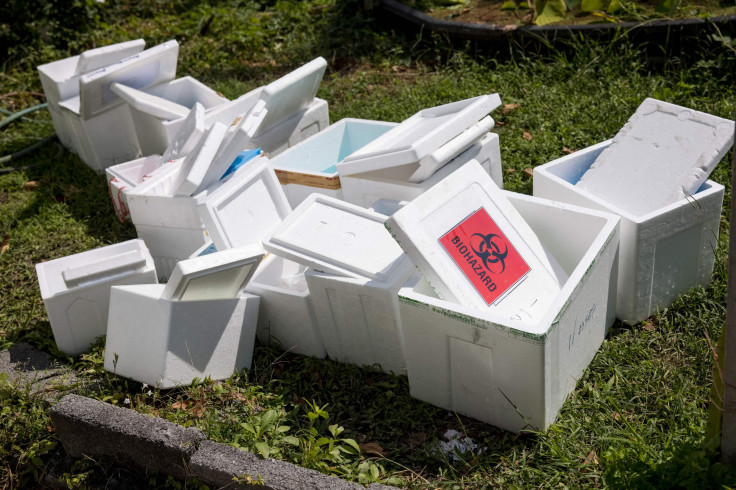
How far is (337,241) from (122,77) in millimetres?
2698

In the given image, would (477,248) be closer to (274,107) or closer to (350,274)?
(350,274)

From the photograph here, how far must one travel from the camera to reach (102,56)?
5180mm

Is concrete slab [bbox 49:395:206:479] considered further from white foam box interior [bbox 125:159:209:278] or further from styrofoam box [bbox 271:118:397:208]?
styrofoam box [bbox 271:118:397:208]

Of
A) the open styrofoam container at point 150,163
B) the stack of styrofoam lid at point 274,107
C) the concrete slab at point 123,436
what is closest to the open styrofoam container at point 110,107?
the open styrofoam container at point 150,163

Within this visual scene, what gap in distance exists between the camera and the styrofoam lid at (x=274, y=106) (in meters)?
3.97

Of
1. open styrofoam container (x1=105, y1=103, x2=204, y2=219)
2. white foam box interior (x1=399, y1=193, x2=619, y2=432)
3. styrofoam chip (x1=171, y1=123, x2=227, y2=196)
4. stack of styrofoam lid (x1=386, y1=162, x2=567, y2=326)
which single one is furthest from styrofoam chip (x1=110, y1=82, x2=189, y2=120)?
white foam box interior (x1=399, y1=193, x2=619, y2=432)

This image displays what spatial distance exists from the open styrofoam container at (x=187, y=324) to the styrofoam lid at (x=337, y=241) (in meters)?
0.16

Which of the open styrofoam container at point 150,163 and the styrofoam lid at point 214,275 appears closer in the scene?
the styrofoam lid at point 214,275

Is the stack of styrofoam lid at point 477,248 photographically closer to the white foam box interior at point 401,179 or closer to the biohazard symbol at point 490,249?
the biohazard symbol at point 490,249

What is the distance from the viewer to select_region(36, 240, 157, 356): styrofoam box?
3.54 metres

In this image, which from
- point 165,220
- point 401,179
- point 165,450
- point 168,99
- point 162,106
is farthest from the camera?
point 168,99

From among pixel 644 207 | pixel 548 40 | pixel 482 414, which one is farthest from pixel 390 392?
pixel 548 40

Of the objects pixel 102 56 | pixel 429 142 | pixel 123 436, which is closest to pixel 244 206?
pixel 429 142

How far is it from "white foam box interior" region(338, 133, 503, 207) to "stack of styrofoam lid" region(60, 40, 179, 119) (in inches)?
80.8
